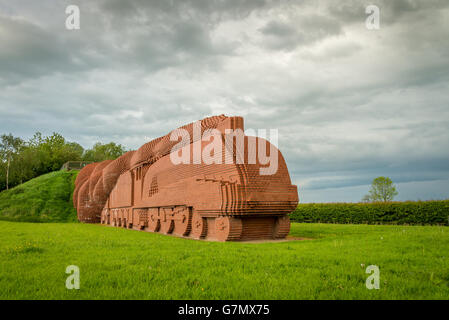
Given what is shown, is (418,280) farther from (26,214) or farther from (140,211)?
(26,214)

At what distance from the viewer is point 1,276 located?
16.2 feet

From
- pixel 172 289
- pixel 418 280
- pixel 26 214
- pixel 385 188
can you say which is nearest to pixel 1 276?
pixel 172 289

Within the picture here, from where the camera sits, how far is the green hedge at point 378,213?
17.8 m

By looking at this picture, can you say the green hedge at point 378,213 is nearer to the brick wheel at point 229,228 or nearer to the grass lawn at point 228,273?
the grass lawn at point 228,273

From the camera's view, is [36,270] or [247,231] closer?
[36,270]

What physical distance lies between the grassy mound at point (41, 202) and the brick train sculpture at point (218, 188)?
16031 mm

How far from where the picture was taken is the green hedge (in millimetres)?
17812

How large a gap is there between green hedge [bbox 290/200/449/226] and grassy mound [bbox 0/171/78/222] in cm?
1942

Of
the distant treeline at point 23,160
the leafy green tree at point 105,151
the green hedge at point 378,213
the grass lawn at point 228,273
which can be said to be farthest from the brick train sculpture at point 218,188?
the leafy green tree at point 105,151

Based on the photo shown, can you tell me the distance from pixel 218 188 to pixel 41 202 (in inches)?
994

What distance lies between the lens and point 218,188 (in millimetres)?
9586

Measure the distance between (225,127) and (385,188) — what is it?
85.1ft

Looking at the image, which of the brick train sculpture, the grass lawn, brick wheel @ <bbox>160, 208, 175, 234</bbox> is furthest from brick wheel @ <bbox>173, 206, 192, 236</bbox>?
the grass lawn
